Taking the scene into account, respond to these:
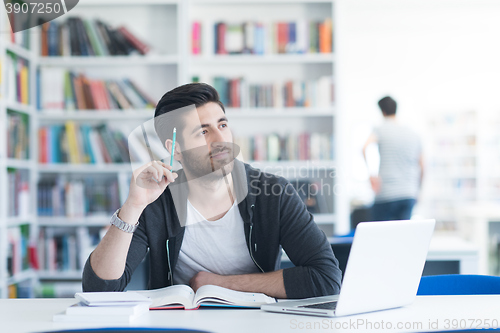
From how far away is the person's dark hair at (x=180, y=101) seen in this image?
163cm

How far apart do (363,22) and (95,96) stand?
4318mm

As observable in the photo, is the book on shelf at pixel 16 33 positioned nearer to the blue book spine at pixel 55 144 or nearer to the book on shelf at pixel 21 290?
the blue book spine at pixel 55 144

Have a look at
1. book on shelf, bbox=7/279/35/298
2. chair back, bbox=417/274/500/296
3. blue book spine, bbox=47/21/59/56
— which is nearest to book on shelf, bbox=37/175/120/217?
book on shelf, bbox=7/279/35/298

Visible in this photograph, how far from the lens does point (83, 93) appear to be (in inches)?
145

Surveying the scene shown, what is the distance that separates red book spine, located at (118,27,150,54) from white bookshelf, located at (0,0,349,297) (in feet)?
0.20

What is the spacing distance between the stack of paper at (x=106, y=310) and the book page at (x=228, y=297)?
13cm

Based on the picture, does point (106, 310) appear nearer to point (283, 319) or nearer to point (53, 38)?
point (283, 319)

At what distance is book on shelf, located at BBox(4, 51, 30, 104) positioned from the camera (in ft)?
10.5

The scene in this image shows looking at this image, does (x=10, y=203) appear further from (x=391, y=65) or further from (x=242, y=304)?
(x=391, y=65)

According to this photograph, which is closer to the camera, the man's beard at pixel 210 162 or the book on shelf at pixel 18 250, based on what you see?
the man's beard at pixel 210 162

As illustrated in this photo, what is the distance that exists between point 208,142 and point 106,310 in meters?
0.70

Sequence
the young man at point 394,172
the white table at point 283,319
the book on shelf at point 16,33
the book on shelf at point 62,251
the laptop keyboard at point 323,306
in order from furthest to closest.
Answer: the book on shelf at point 62,251
the young man at point 394,172
the book on shelf at point 16,33
the laptop keyboard at point 323,306
the white table at point 283,319

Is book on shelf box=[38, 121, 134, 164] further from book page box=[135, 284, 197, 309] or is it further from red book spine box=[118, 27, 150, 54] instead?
book page box=[135, 284, 197, 309]

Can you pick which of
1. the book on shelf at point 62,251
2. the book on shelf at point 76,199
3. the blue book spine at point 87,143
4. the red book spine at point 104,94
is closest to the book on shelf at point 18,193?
the book on shelf at point 76,199
